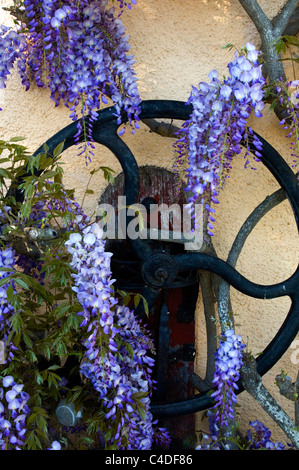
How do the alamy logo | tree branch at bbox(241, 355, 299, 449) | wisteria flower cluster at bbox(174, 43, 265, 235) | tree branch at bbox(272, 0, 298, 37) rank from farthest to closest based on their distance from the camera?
tree branch at bbox(272, 0, 298, 37)
the alamy logo
tree branch at bbox(241, 355, 299, 449)
wisteria flower cluster at bbox(174, 43, 265, 235)

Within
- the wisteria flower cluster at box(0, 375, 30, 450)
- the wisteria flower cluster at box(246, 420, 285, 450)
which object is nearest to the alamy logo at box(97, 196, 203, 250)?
the wisteria flower cluster at box(0, 375, 30, 450)

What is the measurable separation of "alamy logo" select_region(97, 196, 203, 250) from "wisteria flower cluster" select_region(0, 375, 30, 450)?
45 centimetres

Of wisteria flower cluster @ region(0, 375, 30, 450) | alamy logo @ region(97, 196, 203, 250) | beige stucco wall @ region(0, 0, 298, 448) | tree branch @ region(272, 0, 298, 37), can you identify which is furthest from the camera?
beige stucco wall @ region(0, 0, 298, 448)

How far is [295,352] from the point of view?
5.76ft

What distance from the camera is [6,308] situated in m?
1.17

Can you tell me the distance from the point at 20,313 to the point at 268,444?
2.51 feet

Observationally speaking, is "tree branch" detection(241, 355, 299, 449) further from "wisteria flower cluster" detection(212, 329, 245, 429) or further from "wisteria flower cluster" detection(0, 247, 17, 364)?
"wisteria flower cluster" detection(0, 247, 17, 364)

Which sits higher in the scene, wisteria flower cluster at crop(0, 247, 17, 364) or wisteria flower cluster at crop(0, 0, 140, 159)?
wisteria flower cluster at crop(0, 0, 140, 159)

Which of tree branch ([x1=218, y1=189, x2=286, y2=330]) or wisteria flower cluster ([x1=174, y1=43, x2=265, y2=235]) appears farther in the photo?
tree branch ([x1=218, y1=189, x2=286, y2=330])

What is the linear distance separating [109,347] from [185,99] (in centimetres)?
91

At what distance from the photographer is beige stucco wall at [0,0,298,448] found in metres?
1.68

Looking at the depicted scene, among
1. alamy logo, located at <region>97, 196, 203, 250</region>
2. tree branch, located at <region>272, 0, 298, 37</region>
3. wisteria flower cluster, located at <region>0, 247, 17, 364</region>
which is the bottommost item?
wisteria flower cluster, located at <region>0, 247, 17, 364</region>

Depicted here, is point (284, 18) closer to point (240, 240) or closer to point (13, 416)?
point (240, 240)
